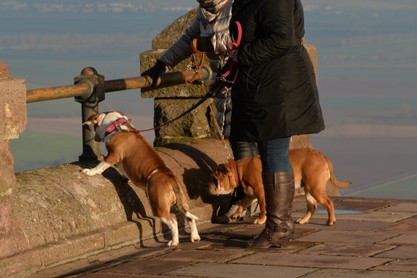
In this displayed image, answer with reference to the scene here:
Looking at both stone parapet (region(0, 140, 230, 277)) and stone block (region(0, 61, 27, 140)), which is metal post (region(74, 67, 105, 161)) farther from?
stone block (region(0, 61, 27, 140))

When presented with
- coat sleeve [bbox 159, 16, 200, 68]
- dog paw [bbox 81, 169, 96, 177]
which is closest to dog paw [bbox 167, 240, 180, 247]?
dog paw [bbox 81, 169, 96, 177]

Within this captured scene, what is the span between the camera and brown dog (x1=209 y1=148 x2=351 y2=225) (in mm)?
9891

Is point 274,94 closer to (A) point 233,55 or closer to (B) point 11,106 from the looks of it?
(A) point 233,55

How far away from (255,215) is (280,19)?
2394mm

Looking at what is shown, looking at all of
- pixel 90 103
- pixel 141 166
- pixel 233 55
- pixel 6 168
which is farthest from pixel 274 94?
pixel 6 168

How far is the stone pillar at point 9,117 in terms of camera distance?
806cm

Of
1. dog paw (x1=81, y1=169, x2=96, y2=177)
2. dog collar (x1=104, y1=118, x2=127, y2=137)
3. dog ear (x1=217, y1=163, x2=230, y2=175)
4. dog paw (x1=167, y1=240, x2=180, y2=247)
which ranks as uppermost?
dog collar (x1=104, y1=118, x2=127, y2=137)

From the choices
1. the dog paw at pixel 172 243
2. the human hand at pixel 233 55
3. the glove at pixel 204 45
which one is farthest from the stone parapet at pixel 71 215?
the human hand at pixel 233 55

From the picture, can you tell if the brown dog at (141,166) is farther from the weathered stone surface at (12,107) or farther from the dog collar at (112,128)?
the weathered stone surface at (12,107)

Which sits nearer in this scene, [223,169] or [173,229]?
[173,229]

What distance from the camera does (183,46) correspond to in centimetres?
1037

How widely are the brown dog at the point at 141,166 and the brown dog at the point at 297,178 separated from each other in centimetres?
68

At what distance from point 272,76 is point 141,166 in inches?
48.8

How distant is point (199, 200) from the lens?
10.3 meters
